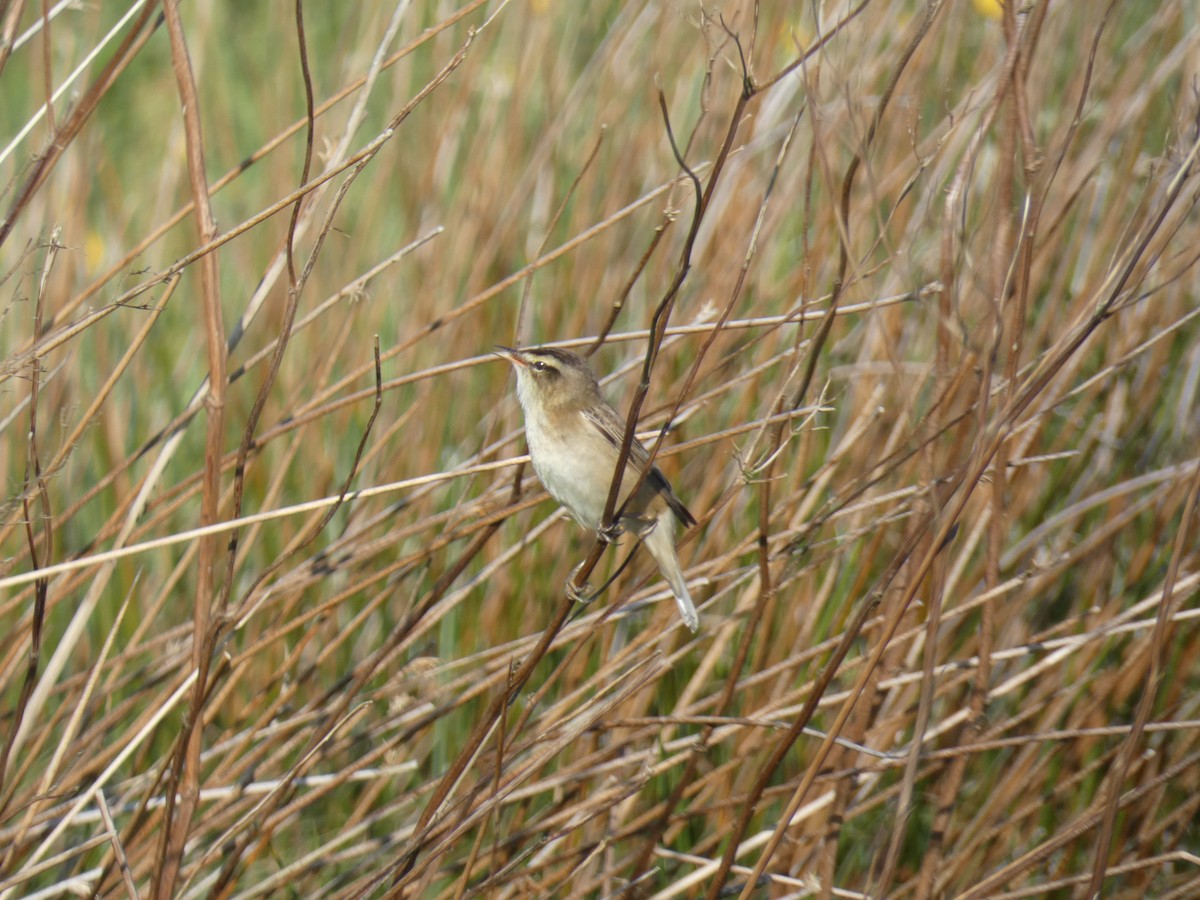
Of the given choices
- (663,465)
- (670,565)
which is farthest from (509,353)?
(663,465)

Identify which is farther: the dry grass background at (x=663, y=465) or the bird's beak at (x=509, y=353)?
the bird's beak at (x=509, y=353)

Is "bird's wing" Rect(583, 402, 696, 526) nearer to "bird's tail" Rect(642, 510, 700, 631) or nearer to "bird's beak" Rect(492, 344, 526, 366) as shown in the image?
"bird's tail" Rect(642, 510, 700, 631)

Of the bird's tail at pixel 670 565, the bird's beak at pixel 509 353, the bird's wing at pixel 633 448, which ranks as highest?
the bird's beak at pixel 509 353

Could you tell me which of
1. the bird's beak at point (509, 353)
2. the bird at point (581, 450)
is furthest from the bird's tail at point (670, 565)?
the bird's beak at point (509, 353)

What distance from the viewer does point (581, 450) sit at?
2.48 metres

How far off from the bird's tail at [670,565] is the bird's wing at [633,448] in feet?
0.24

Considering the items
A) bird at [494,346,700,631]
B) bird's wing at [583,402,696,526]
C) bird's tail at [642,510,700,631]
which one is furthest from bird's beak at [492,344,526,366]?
bird's tail at [642,510,700,631]

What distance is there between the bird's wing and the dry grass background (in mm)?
140

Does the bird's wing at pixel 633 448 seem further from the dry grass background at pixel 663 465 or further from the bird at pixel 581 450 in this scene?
the dry grass background at pixel 663 465

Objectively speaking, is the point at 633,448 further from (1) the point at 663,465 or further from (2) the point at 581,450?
(1) the point at 663,465

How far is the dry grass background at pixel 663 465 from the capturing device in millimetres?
1688

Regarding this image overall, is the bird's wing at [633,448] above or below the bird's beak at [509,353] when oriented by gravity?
below

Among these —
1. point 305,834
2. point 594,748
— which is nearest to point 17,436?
point 305,834

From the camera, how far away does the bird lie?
2354 mm
